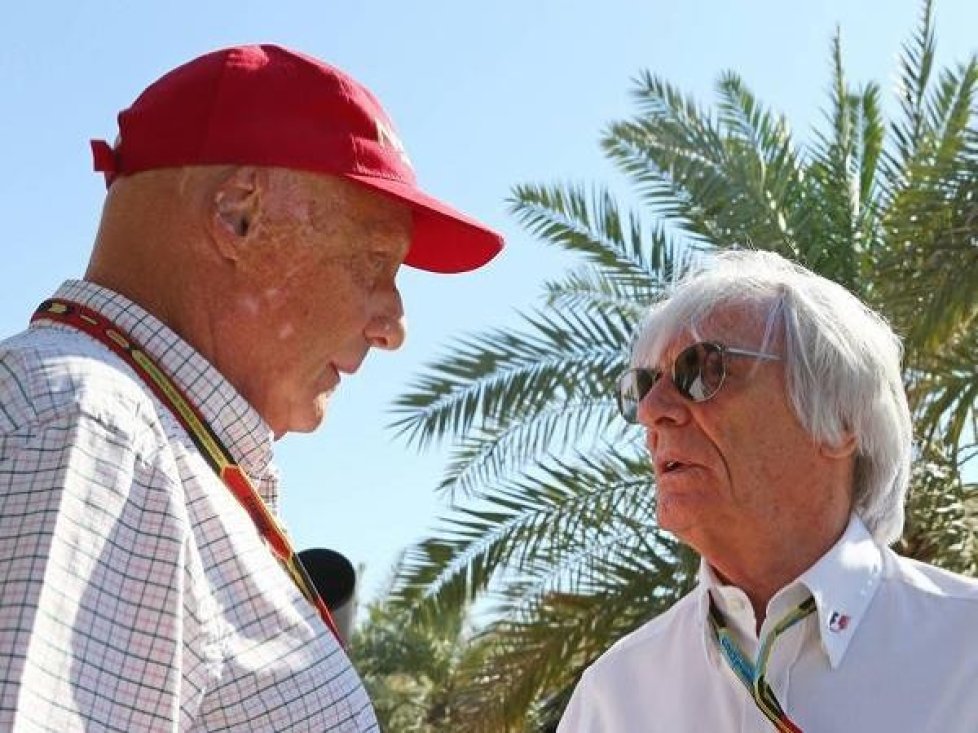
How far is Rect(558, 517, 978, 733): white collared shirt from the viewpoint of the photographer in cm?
339

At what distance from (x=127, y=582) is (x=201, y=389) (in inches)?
18.8

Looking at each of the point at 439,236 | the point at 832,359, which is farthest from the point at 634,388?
the point at 439,236

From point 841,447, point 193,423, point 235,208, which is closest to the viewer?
point 193,423

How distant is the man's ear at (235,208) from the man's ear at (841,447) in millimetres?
1798

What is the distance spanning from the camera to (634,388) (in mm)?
4059

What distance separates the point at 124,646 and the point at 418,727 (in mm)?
20445

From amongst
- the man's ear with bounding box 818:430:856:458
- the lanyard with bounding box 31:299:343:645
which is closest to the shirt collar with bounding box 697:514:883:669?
the man's ear with bounding box 818:430:856:458

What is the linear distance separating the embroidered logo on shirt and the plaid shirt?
1.61 meters

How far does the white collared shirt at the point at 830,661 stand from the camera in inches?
134

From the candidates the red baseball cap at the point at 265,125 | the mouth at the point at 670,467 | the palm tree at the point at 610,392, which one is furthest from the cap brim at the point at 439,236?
the palm tree at the point at 610,392

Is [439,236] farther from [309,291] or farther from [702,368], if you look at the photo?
[702,368]

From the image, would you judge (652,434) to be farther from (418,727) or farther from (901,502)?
(418,727)

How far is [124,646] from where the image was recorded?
6.04 ft

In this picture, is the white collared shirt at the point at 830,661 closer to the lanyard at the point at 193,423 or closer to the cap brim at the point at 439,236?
the cap brim at the point at 439,236
